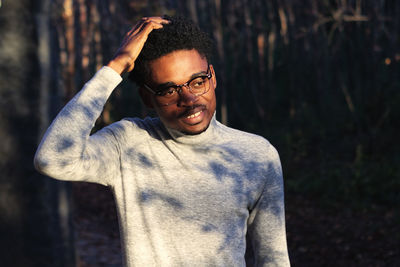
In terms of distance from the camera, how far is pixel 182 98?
222cm

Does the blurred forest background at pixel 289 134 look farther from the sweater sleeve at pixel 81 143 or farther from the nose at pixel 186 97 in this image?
the nose at pixel 186 97

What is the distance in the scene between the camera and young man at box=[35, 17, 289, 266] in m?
2.13

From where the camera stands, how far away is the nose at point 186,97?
2207mm

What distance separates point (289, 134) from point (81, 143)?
10073 millimetres

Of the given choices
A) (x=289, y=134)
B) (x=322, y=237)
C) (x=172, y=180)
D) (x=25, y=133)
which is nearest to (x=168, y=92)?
(x=172, y=180)

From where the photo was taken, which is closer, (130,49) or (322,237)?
(130,49)

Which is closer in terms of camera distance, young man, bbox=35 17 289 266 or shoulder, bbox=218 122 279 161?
young man, bbox=35 17 289 266

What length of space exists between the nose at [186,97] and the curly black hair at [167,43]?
→ 18cm

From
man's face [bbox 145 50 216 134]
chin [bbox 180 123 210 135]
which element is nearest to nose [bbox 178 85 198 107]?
man's face [bbox 145 50 216 134]

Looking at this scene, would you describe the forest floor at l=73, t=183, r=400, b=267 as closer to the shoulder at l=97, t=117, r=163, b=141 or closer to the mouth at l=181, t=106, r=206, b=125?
the shoulder at l=97, t=117, r=163, b=141

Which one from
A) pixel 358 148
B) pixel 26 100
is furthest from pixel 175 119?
pixel 358 148

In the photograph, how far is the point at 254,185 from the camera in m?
2.33

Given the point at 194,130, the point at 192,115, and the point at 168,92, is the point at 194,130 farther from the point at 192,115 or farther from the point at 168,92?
the point at 168,92

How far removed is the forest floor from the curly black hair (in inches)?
166
